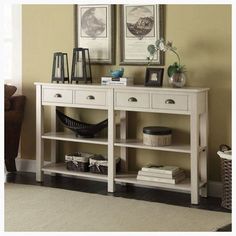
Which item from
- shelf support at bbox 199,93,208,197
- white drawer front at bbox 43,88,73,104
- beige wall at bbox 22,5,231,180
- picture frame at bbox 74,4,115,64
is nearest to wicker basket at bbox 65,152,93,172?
beige wall at bbox 22,5,231,180

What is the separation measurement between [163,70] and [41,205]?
4.87 feet

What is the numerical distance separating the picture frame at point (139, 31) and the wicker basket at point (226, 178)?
104 centimetres

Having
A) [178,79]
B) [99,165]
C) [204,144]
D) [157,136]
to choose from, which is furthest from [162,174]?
[178,79]

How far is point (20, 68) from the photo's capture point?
17.9 feet

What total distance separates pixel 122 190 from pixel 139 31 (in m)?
1.40

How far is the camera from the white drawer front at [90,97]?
4.62 m

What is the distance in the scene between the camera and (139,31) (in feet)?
15.7

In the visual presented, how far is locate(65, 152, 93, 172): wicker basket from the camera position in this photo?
4.92 meters

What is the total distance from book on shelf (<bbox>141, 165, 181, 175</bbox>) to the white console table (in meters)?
0.11

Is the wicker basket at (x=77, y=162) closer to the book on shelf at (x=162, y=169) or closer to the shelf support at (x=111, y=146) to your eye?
the shelf support at (x=111, y=146)

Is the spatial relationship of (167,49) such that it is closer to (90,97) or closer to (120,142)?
(90,97)
